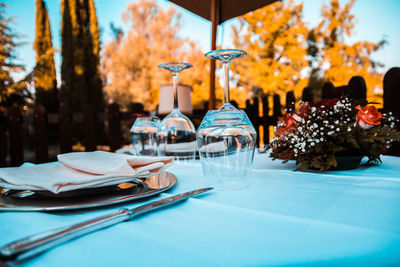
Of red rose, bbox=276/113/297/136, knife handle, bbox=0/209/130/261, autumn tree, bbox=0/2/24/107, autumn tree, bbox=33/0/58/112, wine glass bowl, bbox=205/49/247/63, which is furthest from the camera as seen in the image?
autumn tree, bbox=33/0/58/112

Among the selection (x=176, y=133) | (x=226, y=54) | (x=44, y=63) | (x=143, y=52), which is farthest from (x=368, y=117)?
(x=143, y=52)

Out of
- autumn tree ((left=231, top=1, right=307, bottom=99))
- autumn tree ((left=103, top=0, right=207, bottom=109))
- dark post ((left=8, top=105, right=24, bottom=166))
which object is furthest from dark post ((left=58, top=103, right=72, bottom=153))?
autumn tree ((left=103, top=0, right=207, bottom=109))

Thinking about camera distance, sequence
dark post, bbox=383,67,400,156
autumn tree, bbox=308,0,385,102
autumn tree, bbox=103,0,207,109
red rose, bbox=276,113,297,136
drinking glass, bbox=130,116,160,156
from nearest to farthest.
→ 1. red rose, bbox=276,113,297,136
2. drinking glass, bbox=130,116,160,156
3. dark post, bbox=383,67,400,156
4. autumn tree, bbox=308,0,385,102
5. autumn tree, bbox=103,0,207,109

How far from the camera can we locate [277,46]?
848 centimetres

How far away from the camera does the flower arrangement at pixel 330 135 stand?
751mm

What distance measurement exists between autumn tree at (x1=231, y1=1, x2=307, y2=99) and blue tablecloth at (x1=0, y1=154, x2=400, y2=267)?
316 inches

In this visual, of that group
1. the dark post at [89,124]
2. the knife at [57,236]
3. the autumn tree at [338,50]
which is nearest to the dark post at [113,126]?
the dark post at [89,124]

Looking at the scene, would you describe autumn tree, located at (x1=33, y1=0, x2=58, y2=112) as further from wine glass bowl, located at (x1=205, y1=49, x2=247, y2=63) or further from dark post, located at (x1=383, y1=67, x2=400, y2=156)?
wine glass bowl, located at (x1=205, y1=49, x2=247, y2=63)

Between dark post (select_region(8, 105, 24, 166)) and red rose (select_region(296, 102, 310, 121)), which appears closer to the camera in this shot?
red rose (select_region(296, 102, 310, 121))

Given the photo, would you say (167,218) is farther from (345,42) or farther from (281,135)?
(345,42)

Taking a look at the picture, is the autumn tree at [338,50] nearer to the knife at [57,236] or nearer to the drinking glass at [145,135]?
the drinking glass at [145,135]

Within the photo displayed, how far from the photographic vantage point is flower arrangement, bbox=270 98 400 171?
75 centimetres

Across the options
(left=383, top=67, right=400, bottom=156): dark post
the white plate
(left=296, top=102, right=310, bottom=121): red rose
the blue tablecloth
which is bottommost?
the blue tablecloth

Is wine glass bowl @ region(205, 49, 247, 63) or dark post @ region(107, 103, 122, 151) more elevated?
wine glass bowl @ region(205, 49, 247, 63)
